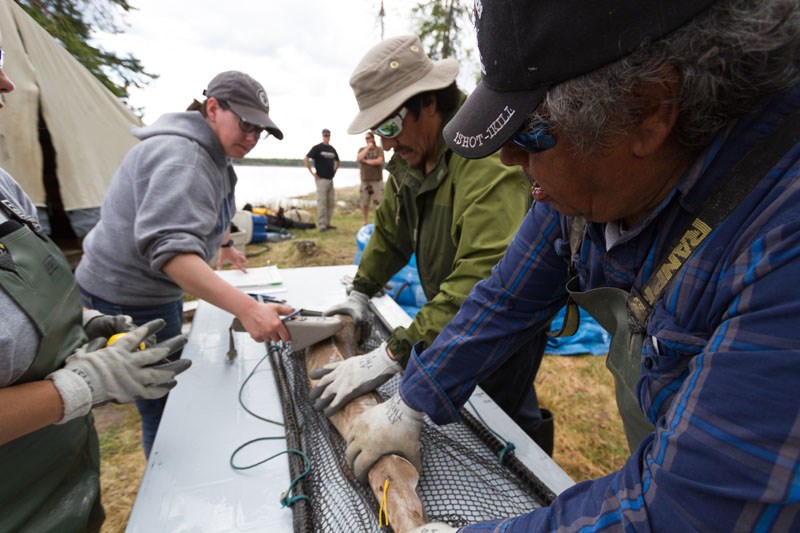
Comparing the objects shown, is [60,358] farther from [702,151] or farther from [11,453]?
[702,151]

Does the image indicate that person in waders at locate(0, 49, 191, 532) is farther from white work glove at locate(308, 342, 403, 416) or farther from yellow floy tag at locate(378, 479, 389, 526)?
yellow floy tag at locate(378, 479, 389, 526)

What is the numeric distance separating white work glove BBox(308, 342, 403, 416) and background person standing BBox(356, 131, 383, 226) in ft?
24.1

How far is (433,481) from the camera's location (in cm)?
132

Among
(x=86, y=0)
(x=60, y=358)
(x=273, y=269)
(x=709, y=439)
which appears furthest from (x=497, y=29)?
(x=86, y=0)

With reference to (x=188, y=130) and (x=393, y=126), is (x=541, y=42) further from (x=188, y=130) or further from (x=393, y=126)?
(x=188, y=130)

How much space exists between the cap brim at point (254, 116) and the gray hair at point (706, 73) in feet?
5.16

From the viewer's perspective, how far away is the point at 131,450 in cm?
282

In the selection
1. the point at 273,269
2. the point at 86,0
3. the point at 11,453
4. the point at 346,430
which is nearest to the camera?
the point at 11,453

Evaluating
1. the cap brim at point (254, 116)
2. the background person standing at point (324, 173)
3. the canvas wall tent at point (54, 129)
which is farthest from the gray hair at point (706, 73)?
the background person standing at point (324, 173)

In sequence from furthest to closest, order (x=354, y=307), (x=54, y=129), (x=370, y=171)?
(x=370, y=171) → (x=54, y=129) → (x=354, y=307)

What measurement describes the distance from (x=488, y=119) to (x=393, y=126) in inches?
43.3

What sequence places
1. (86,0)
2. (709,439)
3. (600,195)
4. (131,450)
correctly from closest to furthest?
(709,439) → (600,195) → (131,450) → (86,0)

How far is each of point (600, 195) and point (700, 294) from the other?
0.84 feet

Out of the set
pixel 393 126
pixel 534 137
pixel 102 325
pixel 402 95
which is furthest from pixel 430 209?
pixel 102 325
